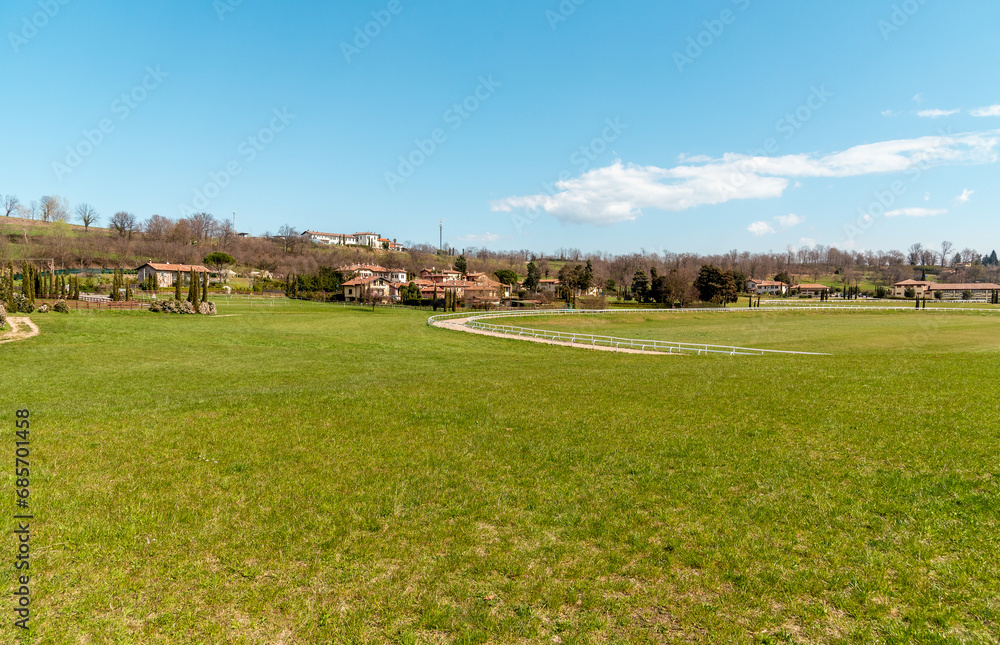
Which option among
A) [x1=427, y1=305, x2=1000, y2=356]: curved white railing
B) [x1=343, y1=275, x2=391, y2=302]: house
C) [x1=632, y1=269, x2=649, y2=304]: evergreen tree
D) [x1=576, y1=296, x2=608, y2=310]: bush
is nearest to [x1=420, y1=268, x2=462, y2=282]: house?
[x1=343, y1=275, x2=391, y2=302]: house

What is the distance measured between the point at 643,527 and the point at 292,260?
6429 inches

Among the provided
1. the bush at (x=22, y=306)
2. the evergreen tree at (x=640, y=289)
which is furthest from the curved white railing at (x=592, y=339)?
the bush at (x=22, y=306)

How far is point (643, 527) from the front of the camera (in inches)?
316

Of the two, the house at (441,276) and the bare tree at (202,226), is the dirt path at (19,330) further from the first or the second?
the bare tree at (202,226)

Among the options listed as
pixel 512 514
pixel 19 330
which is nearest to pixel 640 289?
pixel 19 330

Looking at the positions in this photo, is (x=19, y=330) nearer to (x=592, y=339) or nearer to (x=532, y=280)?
(x=592, y=339)

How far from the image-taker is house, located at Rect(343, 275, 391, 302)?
344 ft

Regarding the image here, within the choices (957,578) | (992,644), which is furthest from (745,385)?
(992,644)

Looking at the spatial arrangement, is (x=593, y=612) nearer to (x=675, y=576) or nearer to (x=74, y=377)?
(x=675, y=576)

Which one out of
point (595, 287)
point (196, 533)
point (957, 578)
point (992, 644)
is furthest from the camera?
point (595, 287)

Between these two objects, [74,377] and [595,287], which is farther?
[595,287]

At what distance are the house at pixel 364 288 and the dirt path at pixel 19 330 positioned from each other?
202 ft

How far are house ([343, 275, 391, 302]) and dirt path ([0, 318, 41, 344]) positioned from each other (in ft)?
202

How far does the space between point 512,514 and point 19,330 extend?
4307cm
